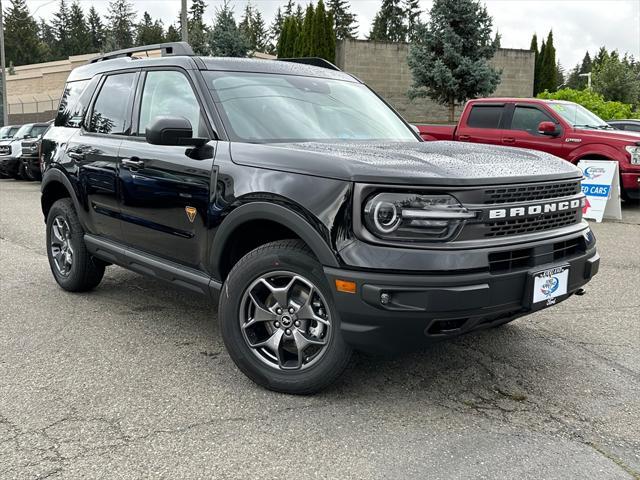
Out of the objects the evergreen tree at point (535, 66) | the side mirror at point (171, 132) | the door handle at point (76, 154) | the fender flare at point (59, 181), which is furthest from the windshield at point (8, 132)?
the evergreen tree at point (535, 66)

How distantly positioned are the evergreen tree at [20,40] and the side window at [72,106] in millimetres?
89109

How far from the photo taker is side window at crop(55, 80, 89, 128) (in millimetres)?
5334

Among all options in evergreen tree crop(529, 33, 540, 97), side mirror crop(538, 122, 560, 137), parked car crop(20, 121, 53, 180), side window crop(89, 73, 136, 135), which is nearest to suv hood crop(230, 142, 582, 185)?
side window crop(89, 73, 136, 135)

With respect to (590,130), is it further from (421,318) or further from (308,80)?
(421,318)

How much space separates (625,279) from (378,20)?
81.2 m

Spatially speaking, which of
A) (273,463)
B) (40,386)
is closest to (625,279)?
(273,463)

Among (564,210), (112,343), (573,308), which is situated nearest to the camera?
(564,210)

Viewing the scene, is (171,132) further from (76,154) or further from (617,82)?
(617,82)

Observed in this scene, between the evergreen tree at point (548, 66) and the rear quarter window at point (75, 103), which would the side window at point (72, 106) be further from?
the evergreen tree at point (548, 66)

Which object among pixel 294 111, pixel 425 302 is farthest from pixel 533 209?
pixel 294 111

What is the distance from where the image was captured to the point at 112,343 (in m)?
4.26

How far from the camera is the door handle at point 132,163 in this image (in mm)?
4251

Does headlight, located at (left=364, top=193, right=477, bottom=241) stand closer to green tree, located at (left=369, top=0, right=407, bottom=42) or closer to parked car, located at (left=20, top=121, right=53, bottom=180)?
parked car, located at (left=20, top=121, right=53, bottom=180)

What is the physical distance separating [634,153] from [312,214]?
9.19 meters
